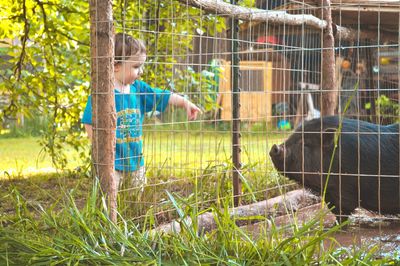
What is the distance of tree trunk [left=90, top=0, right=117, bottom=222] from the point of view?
4.32 meters

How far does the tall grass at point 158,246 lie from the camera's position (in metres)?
3.53

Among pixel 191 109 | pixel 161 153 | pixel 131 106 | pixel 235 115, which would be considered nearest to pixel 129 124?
pixel 131 106

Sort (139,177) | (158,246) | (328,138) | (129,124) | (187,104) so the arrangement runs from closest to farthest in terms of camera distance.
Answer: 1. (158,246)
2. (139,177)
3. (187,104)
4. (328,138)
5. (129,124)

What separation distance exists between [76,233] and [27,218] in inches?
24.3

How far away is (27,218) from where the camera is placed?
4.41 meters

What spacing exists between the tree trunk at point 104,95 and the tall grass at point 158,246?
0.85ft

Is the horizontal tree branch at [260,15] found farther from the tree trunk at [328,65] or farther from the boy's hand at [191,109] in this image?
the boy's hand at [191,109]

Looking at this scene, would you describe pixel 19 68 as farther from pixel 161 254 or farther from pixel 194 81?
pixel 161 254

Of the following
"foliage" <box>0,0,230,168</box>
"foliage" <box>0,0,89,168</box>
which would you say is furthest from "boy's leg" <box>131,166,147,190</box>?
"foliage" <box>0,0,89,168</box>

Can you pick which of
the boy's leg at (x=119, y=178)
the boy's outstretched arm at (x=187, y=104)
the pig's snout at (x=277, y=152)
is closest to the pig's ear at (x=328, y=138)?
the pig's snout at (x=277, y=152)

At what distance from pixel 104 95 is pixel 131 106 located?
127 centimetres

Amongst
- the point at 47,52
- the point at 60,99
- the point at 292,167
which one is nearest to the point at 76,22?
the point at 47,52

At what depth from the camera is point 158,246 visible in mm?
3820

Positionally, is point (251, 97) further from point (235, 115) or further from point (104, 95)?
point (104, 95)
